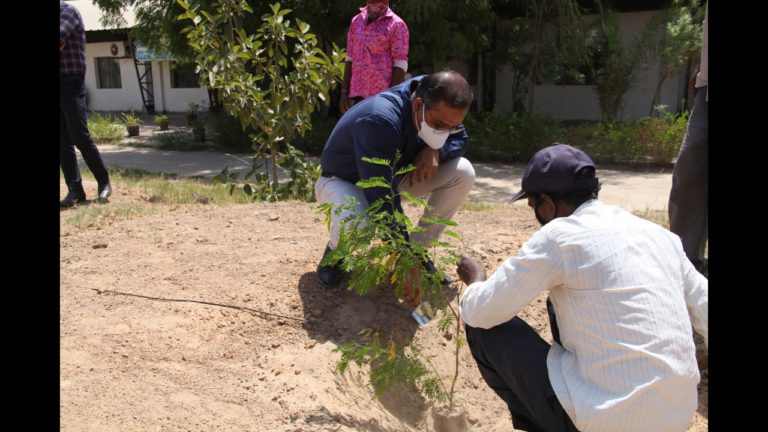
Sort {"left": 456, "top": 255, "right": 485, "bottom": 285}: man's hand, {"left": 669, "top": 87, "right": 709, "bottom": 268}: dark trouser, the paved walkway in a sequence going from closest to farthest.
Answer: {"left": 456, "top": 255, "right": 485, "bottom": 285}: man's hand → {"left": 669, "top": 87, "right": 709, "bottom": 268}: dark trouser → the paved walkway

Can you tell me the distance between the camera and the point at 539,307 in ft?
12.0

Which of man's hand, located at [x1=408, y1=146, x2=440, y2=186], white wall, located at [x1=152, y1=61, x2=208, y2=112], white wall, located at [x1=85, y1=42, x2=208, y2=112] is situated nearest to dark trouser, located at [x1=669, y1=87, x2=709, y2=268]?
man's hand, located at [x1=408, y1=146, x2=440, y2=186]

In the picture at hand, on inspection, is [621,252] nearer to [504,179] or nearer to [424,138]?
[424,138]

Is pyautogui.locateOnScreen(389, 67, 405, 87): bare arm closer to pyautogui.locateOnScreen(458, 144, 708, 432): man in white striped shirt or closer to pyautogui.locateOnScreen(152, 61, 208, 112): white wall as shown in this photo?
pyautogui.locateOnScreen(458, 144, 708, 432): man in white striped shirt

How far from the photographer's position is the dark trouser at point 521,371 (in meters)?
2.06

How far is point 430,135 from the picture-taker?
3092 millimetres

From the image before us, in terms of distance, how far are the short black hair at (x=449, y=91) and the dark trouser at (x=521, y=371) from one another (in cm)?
103

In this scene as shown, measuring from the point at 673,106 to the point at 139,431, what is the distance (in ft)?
42.4

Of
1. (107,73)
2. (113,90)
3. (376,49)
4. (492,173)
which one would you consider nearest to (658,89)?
(492,173)

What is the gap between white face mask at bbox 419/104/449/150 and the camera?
3031mm

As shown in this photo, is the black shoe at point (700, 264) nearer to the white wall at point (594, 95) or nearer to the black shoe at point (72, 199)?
the black shoe at point (72, 199)

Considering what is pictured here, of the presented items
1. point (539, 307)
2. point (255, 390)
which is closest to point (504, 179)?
point (539, 307)

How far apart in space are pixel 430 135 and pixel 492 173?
21.2ft

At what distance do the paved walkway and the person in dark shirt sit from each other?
190 centimetres
